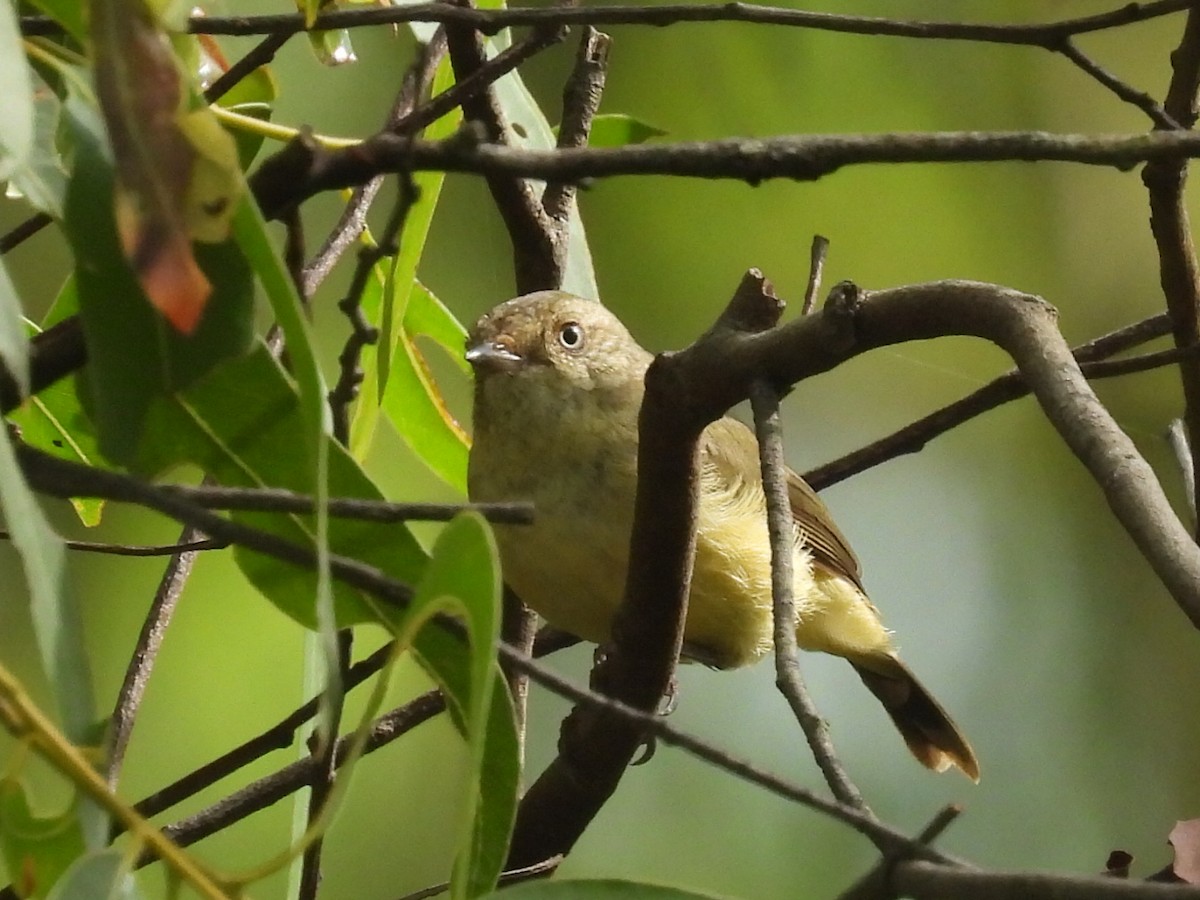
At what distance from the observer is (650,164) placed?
29.8 inches

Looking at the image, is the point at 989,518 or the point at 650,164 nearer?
the point at 650,164

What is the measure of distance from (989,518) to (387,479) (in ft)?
7.28

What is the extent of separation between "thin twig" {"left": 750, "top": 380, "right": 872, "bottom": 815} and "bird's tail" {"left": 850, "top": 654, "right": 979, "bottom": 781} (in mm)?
1865

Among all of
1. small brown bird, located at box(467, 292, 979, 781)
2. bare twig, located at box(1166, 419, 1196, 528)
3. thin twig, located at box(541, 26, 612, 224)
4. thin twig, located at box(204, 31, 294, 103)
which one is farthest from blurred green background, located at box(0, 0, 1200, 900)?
thin twig, located at box(204, 31, 294, 103)

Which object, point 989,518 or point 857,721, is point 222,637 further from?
point 989,518

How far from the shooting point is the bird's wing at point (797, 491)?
2.18m

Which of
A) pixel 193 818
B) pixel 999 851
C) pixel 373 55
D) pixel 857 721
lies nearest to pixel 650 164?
pixel 193 818

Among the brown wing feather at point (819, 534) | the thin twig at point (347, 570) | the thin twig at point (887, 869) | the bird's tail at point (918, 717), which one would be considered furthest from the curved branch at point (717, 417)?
the bird's tail at point (918, 717)

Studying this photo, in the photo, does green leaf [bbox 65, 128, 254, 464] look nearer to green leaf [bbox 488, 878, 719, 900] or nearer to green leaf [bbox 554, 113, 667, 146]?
green leaf [bbox 488, 878, 719, 900]

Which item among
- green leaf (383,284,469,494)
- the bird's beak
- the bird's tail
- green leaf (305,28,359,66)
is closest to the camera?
green leaf (305,28,359,66)

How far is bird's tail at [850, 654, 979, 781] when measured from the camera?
2.88 meters

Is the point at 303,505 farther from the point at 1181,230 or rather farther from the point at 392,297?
the point at 1181,230

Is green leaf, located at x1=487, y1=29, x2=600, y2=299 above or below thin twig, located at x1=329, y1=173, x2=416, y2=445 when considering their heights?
above

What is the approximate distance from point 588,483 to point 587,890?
120 cm
